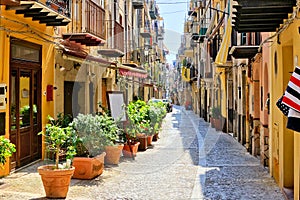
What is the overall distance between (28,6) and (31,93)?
2.64 meters

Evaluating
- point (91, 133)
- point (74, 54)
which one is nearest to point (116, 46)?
point (74, 54)

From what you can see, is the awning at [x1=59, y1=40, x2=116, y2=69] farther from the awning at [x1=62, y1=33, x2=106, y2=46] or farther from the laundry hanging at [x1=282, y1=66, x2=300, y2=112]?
the laundry hanging at [x1=282, y1=66, x2=300, y2=112]

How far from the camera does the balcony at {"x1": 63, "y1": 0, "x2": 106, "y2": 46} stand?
1262 cm

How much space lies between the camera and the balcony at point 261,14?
6.68 meters

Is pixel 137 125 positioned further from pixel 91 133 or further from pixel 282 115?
pixel 282 115

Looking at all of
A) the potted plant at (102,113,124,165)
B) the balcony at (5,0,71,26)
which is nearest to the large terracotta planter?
the potted plant at (102,113,124,165)

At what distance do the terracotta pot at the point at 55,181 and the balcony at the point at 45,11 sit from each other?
11.5 ft

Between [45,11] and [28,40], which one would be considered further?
[28,40]

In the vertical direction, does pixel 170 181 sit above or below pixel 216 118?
below

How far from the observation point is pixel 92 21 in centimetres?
1444

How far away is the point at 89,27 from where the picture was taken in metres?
14.3

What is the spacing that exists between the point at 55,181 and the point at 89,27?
8175 millimetres

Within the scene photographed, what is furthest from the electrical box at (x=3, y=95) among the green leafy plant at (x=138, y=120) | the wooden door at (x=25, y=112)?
the green leafy plant at (x=138, y=120)

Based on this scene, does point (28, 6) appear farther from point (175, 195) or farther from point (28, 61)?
point (175, 195)
